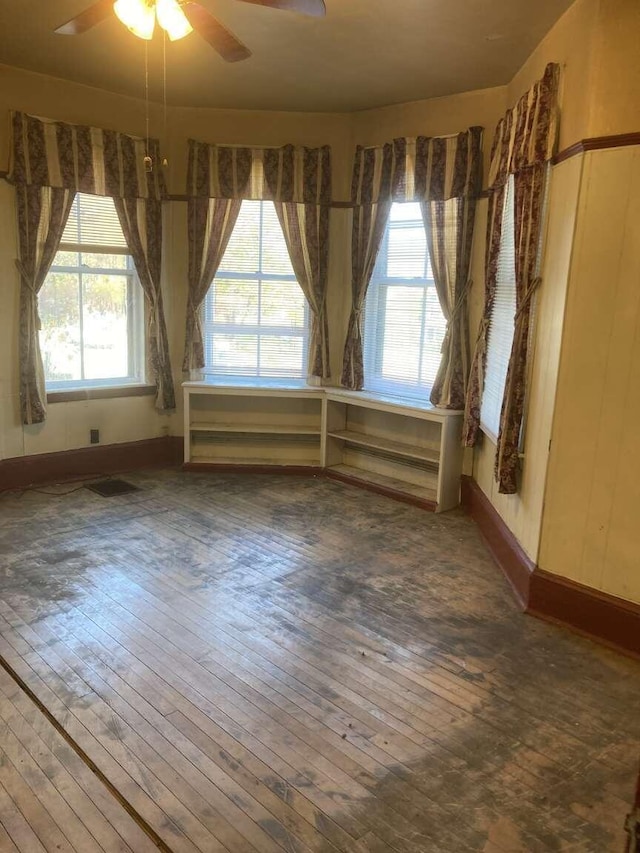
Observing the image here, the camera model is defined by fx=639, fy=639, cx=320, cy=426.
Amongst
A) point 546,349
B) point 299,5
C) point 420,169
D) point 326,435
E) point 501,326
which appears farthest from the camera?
point 326,435

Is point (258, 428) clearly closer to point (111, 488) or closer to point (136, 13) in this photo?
point (111, 488)

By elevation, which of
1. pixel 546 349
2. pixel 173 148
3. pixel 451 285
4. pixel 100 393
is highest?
pixel 173 148

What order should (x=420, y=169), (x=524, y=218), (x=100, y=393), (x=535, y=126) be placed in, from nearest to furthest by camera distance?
(x=535, y=126) < (x=524, y=218) < (x=420, y=169) < (x=100, y=393)

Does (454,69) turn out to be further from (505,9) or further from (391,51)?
(505,9)

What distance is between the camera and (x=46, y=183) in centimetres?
471

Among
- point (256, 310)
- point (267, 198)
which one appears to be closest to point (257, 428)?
point (256, 310)

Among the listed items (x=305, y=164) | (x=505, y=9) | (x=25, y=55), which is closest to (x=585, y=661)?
(x=505, y=9)

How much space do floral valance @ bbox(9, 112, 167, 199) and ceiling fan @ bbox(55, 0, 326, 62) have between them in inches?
75.6

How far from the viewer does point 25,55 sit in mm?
4238

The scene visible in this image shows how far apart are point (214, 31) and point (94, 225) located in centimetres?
263

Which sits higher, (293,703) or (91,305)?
(91,305)

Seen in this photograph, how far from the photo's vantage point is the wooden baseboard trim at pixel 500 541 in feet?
11.1

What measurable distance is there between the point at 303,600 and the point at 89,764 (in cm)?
141

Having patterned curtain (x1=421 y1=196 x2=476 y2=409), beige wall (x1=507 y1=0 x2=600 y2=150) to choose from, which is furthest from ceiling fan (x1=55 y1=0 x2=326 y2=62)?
patterned curtain (x1=421 y1=196 x2=476 y2=409)
